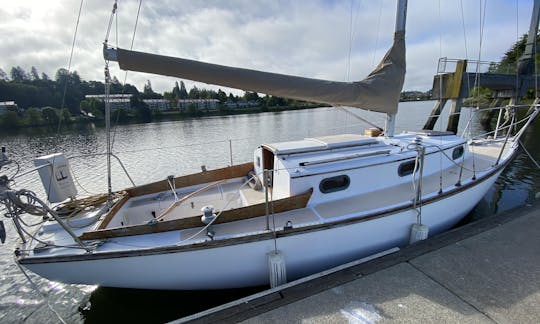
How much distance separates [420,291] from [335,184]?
1.68 metres

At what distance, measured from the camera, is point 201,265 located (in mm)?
2971

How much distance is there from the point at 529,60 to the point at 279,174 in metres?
21.1

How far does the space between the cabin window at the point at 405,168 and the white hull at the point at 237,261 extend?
729mm

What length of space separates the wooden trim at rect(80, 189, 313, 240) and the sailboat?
0.05ft

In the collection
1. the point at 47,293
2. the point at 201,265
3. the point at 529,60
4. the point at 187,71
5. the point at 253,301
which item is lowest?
the point at 47,293

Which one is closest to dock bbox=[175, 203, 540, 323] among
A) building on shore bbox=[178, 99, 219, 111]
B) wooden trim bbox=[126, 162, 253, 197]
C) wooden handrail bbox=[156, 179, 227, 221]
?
wooden handrail bbox=[156, 179, 227, 221]

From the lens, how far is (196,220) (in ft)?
10.5

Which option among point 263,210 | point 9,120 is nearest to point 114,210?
point 263,210

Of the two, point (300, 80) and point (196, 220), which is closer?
point (196, 220)

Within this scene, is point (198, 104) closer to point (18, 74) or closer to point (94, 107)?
point (94, 107)

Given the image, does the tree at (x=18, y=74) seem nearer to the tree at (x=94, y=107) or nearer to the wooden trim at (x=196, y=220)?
the tree at (x=94, y=107)

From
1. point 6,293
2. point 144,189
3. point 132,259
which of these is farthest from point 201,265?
point 6,293

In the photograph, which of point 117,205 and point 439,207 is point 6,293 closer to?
point 117,205

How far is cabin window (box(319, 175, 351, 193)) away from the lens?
3.69 metres
